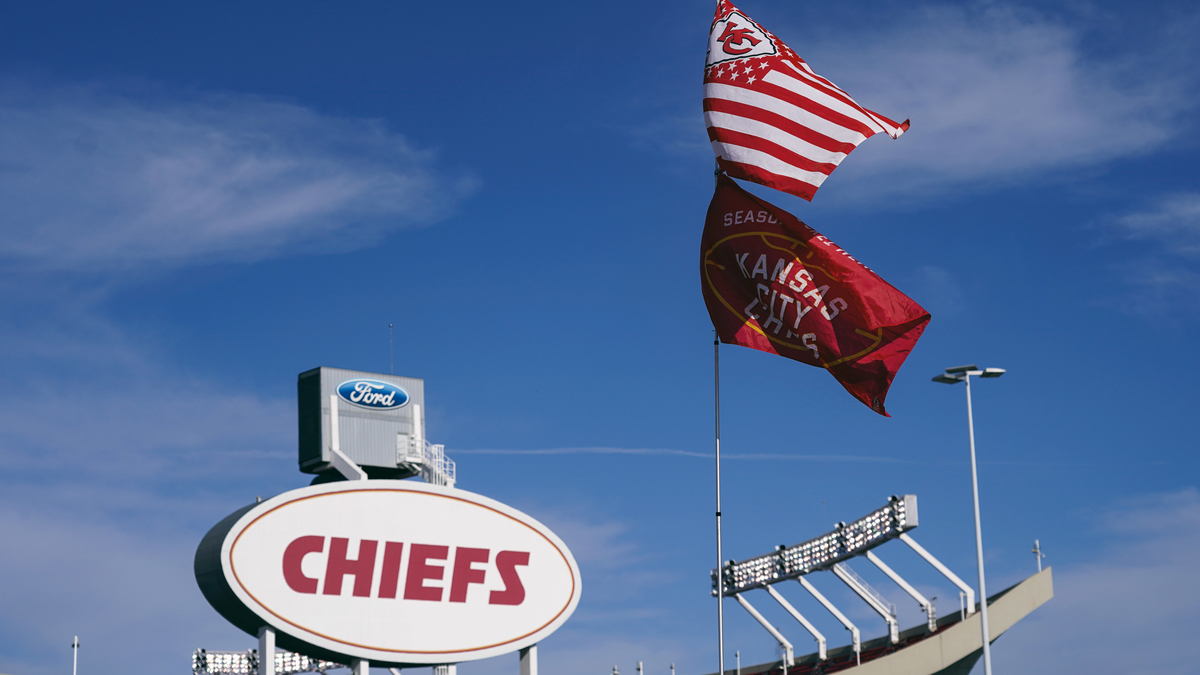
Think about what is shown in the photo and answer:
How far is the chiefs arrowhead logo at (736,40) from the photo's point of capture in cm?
2619

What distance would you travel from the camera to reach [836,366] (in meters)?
23.7

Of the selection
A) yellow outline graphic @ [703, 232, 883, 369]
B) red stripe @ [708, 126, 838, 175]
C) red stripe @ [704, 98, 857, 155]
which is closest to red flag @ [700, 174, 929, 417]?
yellow outline graphic @ [703, 232, 883, 369]

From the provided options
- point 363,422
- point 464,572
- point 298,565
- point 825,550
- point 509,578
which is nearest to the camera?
point 298,565

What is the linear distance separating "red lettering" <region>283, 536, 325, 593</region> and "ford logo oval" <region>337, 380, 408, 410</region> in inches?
240

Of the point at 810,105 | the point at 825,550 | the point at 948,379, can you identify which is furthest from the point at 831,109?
the point at 825,550

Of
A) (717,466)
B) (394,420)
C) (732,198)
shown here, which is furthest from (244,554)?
(732,198)

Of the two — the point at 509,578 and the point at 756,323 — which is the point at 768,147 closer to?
the point at 756,323

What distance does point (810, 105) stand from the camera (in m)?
25.2

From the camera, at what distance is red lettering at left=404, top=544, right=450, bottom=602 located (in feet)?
105

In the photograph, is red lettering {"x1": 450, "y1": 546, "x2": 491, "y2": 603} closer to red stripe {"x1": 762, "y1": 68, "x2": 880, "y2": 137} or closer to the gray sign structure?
the gray sign structure

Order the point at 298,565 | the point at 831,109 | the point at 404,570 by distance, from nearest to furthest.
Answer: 1. the point at 831,109
2. the point at 298,565
3. the point at 404,570

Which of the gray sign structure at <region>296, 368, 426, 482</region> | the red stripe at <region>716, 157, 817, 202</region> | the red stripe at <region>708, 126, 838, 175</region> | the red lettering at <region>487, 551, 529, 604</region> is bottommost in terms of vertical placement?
the red lettering at <region>487, 551, 529, 604</region>

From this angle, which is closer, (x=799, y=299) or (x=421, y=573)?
(x=799, y=299)

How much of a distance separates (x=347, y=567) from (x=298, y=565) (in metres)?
1.27
